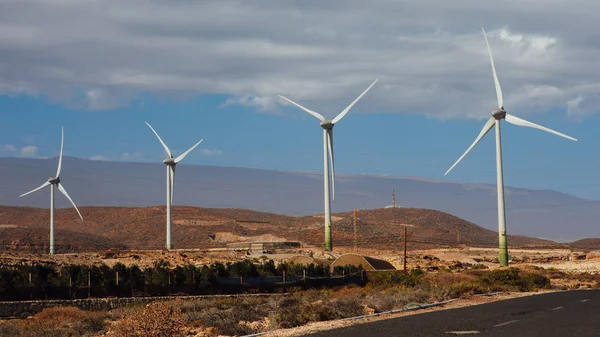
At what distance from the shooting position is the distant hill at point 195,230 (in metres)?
135

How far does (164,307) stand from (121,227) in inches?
6018

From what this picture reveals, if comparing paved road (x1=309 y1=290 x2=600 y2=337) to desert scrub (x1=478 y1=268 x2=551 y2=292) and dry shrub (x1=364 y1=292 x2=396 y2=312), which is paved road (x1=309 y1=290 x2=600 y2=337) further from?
desert scrub (x1=478 y1=268 x2=551 y2=292)

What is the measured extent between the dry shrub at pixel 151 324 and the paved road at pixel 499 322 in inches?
153

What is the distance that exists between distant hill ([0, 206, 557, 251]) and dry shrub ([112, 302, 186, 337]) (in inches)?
3818

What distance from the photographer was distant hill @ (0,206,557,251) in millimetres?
134625

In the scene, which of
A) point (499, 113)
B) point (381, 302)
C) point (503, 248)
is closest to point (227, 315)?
point (381, 302)

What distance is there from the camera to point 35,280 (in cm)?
4775

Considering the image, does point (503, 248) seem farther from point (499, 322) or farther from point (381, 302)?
point (499, 322)

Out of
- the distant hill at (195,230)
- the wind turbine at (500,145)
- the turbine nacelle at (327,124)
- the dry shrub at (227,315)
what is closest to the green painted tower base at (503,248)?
the wind turbine at (500,145)

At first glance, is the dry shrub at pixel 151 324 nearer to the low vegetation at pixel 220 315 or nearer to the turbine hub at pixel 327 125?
the low vegetation at pixel 220 315

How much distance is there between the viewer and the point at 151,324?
22141 millimetres

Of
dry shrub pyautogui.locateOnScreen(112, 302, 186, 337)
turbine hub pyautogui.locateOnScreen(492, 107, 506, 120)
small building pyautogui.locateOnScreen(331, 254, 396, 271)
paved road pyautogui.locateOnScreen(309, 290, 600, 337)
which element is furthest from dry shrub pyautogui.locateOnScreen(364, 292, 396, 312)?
turbine hub pyautogui.locateOnScreen(492, 107, 506, 120)

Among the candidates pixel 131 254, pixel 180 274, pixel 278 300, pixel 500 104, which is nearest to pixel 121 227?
pixel 131 254

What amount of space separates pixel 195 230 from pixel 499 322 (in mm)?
140583
